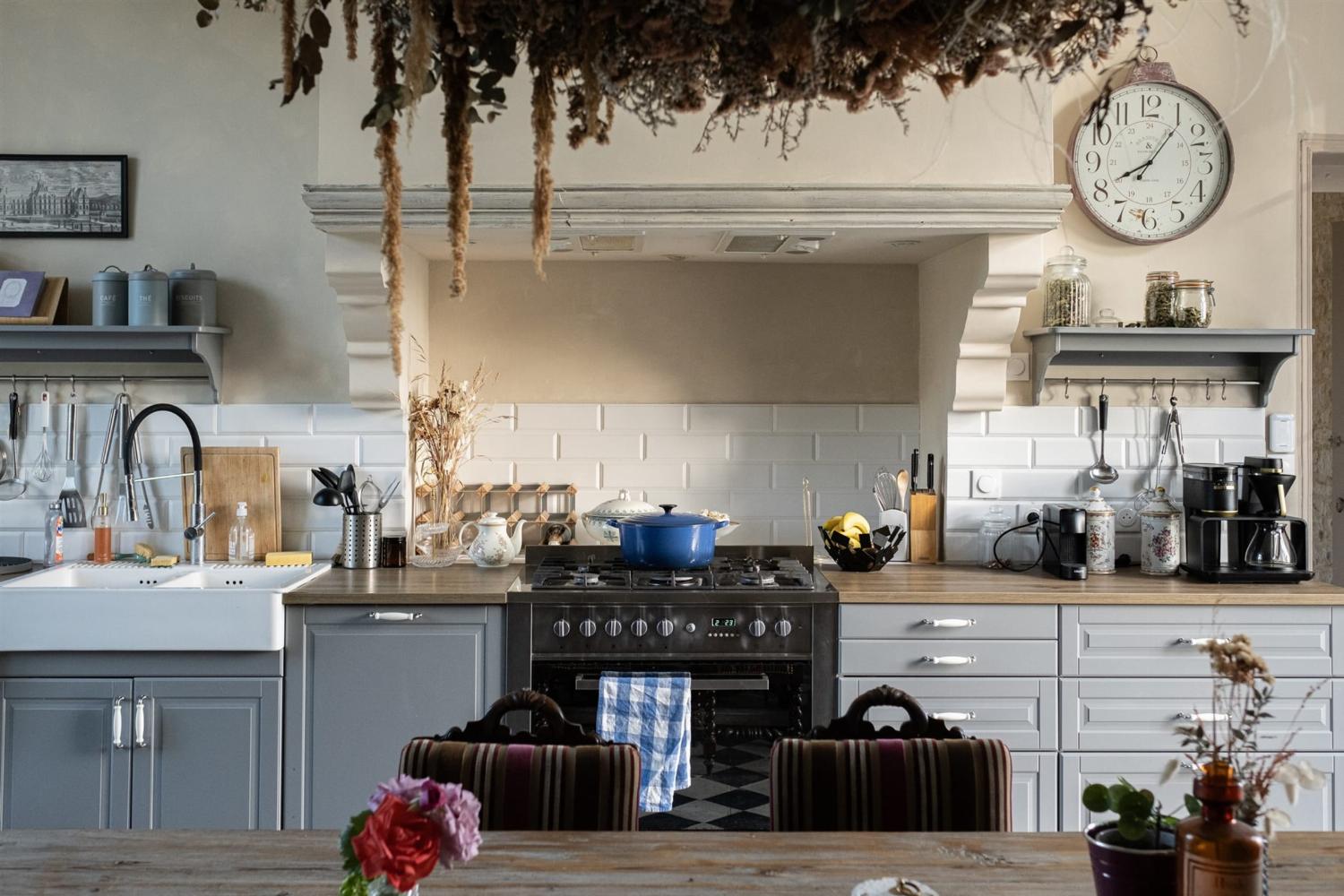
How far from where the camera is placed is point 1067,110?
3.60m

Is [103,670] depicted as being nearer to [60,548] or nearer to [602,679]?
[60,548]

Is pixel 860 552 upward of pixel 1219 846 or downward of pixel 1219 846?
upward

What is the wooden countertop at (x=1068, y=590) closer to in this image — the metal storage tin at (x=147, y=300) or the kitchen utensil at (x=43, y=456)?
the metal storage tin at (x=147, y=300)

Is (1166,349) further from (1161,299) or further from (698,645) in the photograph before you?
(698,645)

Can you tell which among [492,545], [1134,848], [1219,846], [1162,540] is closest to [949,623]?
[1162,540]

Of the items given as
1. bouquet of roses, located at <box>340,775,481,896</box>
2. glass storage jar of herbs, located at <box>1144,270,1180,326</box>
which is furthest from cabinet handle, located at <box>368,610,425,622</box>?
glass storage jar of herbs, located at <box>1144,270,1180,326</box>

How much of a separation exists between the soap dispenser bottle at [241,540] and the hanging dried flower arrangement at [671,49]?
2611 mm

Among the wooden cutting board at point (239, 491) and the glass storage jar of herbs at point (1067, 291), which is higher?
the glass storage jar of herbs at point (1067, 291)

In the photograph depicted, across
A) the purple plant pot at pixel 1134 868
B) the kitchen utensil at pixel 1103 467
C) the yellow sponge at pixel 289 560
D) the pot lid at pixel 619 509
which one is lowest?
the purple plant pot at pixel 1134 868

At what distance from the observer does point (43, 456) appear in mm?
3562

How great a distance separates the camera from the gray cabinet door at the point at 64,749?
303 cm

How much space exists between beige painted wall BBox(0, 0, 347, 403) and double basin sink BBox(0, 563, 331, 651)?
82cm

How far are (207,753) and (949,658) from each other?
200 centimetres

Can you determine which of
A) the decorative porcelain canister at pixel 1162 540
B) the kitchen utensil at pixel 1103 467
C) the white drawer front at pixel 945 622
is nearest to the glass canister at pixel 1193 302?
the kitchen utensil at pixel 1103 467
